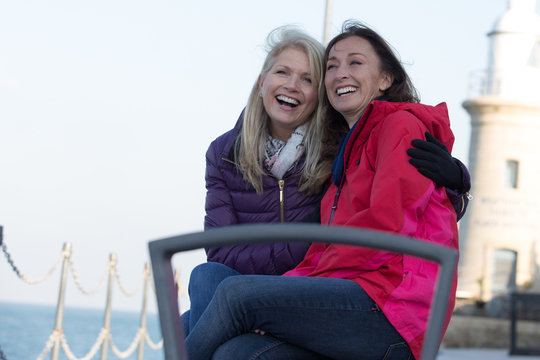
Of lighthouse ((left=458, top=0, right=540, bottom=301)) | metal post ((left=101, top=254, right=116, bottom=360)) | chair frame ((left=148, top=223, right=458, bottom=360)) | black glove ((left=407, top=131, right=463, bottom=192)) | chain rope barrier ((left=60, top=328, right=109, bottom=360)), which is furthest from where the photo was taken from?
lighthouse ((left=458, top=0, right=540, bottom=301))

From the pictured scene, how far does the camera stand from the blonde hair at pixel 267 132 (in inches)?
121

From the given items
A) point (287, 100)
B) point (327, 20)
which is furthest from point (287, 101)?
point (327, 20)

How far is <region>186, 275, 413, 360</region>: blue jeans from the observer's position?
6.82 feet

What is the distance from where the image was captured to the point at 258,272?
301 centimetres

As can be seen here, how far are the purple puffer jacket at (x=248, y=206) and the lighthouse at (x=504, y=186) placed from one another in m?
22.7

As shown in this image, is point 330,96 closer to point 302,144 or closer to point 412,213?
point 302,144

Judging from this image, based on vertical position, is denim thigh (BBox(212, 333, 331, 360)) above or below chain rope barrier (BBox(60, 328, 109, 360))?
above

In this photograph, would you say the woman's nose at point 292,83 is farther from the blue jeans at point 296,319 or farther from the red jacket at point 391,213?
the blue jeans at point 296,319

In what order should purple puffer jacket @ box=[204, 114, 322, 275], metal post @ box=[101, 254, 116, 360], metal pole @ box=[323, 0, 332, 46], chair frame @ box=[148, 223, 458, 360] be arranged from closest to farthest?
chair frame @ box=[148, 223, 458, 360], purple puffer jacket @ box=[204, 114, 322, 275], metal post @ box=[101, 254, 116, 360], metal pole @ box=[323, 0, 332, 46]

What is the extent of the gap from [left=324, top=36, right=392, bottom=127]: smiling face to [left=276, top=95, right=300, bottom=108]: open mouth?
0.56 feet

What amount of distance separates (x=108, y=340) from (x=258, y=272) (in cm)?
566

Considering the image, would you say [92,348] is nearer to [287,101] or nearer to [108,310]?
[108,310]

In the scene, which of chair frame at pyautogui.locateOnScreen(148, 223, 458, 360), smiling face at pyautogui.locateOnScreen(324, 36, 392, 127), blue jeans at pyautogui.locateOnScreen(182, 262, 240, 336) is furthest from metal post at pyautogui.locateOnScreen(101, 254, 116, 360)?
chair frame at pyautogui.locateOnScreen(148, 223, 458, 360)

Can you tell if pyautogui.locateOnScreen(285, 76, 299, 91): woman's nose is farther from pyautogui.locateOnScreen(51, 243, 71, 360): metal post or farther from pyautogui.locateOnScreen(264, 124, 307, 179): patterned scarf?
pyautogui.locateOnScreen(51, 243, 71, 360): metal post
